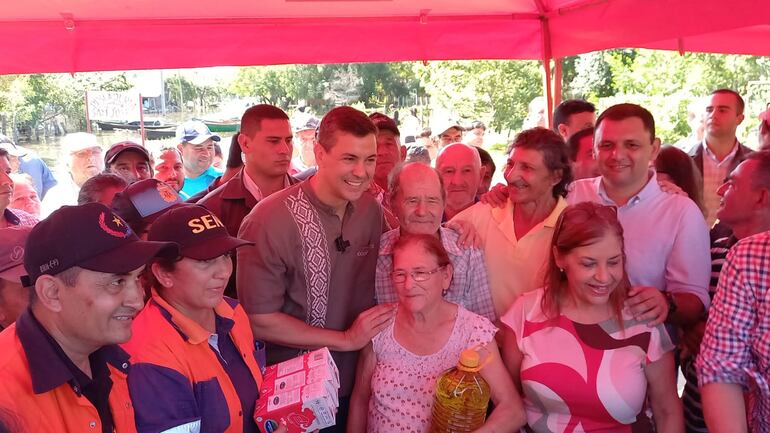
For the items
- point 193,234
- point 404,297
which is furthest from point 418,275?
point 193,234

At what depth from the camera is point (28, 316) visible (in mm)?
1491

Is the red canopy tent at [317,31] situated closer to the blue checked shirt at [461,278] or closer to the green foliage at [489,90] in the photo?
the blue checked shirt at [461,278]

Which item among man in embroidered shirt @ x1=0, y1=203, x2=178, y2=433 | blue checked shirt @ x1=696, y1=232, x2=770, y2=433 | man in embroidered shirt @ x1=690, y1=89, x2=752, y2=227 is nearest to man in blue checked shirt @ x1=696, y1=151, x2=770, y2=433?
blue checked shirt @ x1=696, y1=232, x2=770, y2=433

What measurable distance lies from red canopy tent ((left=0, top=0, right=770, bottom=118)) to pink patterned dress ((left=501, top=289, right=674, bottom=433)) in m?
2.17

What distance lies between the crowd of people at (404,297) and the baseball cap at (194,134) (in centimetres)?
268

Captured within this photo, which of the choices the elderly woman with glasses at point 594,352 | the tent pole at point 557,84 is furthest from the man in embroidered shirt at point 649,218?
the tent pole at point 557,84

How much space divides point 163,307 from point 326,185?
82 centimetres

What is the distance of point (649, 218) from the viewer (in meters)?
2.62

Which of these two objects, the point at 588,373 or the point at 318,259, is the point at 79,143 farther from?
the point at 588,373

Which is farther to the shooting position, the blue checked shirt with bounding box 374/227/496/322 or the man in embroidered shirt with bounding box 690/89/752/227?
the man in embroidered shirt with bounding box 690/89/752/227

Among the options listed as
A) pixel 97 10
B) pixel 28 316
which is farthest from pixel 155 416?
pixel 97 10

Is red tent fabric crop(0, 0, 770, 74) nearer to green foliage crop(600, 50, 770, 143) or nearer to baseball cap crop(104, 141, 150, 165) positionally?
baseball cap crop(104, 141, 150, 165)

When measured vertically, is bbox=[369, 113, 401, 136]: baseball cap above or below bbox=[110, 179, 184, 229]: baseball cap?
above

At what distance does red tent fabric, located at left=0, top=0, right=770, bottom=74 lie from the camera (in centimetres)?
414
